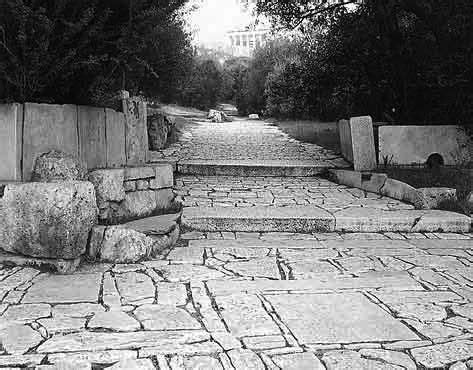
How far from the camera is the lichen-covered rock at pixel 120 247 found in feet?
14.6

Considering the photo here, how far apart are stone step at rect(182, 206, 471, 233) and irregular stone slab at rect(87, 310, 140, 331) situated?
230 centimetres

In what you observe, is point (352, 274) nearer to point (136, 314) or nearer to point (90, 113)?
point (136, 314)

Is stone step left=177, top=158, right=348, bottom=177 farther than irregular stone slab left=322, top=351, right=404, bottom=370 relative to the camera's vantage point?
→ Yes

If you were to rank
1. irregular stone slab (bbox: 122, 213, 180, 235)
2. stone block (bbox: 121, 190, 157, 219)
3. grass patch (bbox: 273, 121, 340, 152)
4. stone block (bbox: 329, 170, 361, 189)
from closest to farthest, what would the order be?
irregular stone slab (bbox: 122, 213, 180, 235)
stone block (bbox: 121, 190, 157, 219)
stone block (bbox: 329, 170, 361, 189)
grass patch (bbox: 273, 121, 340, 152)

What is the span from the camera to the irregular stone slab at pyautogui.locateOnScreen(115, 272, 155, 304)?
3.65 metres

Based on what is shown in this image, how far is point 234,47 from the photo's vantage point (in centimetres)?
4300

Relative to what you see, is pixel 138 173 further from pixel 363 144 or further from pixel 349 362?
pixel 363 144

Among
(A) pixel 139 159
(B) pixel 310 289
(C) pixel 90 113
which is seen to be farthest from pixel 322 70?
(B) pixel 310 289

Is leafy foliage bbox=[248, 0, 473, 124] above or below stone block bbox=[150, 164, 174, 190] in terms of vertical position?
above

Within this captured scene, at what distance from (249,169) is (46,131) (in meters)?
4.42

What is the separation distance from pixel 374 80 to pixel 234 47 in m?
35.1

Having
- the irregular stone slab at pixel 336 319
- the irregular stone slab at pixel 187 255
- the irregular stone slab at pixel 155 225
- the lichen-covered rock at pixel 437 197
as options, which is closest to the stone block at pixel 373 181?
the lichen-covered rock at pixel 437 197

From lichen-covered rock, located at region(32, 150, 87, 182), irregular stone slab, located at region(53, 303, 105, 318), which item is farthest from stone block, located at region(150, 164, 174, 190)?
irregular stone slab, located at region(53, 303, 105, 318)

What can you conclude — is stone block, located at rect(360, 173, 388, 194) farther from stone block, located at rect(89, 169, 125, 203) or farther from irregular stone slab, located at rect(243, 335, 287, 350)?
irregular stone slab, located at rect(243, 335, 287, 350)
